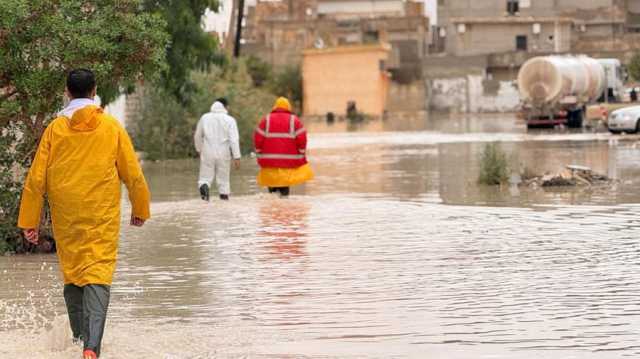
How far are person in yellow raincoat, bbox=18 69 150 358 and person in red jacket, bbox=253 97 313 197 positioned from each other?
12.0 metres

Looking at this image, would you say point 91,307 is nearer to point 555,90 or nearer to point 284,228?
point 284,228

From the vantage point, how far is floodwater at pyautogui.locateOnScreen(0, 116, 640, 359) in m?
9.30

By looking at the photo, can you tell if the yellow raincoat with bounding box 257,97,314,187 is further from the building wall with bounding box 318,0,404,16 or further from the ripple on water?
the building wall with bounding box 318,0,404,16

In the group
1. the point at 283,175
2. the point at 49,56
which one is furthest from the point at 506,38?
the point at 49,56

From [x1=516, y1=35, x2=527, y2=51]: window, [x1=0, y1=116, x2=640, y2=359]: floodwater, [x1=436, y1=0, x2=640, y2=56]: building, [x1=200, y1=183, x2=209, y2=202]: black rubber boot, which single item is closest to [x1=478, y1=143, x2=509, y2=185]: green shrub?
[x1=0, y1=116, x2=640, y2=359]: floodwater

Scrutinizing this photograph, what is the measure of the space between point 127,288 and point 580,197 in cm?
1055

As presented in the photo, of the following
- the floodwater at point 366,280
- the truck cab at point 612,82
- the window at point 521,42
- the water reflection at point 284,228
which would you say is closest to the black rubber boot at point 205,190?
the floodwater at point 366,280

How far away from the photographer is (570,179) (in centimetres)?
2356

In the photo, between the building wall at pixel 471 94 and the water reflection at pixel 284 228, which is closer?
the water reflection at pixel 284 228

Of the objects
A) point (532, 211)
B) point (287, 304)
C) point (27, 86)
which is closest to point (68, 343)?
point (287, 304)

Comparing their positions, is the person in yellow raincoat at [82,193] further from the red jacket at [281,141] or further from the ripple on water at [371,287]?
the red jacket at [281,141]

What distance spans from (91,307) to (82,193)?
26.8 inches

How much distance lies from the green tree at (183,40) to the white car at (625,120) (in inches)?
684

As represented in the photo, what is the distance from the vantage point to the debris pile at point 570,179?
2345 cm
